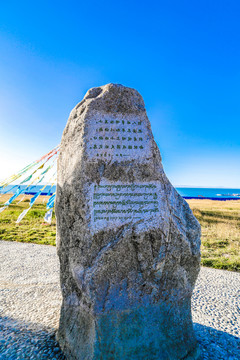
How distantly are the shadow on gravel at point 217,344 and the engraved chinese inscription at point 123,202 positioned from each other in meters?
2.42

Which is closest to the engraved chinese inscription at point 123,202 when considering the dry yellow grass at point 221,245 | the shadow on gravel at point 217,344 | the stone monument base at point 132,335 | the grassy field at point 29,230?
the stone monument base at point 132,335

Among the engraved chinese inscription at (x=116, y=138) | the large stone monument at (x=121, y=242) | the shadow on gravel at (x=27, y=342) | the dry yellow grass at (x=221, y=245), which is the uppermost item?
the engraved chinese inscription at (x=116, y=138)

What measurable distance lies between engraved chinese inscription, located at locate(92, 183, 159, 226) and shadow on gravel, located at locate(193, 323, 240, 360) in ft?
7.93

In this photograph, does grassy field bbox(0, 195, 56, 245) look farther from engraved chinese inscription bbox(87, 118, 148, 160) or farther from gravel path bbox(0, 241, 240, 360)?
engraved chinese inscription bbox(87, 118, 148, 160)

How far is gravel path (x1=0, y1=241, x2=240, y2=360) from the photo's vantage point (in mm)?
3695

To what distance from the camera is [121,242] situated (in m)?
3.15

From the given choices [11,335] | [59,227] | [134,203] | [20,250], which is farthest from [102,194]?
[20,250]

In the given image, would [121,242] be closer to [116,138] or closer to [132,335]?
[132,335]

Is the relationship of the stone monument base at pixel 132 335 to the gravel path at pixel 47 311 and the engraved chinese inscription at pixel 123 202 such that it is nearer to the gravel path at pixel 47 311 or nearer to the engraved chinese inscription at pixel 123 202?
the gravel path at pixel 47 311

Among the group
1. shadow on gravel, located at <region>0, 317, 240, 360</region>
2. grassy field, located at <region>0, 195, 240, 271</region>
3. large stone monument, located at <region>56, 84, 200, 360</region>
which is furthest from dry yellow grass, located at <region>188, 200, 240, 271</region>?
large stone monument, located at <region>56, 84, 200, 360</region>

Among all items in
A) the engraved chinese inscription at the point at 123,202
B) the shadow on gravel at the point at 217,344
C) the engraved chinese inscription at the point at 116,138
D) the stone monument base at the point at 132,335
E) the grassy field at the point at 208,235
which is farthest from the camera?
the grassy field at the point at 208,235

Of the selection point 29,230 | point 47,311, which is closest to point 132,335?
point 47,311

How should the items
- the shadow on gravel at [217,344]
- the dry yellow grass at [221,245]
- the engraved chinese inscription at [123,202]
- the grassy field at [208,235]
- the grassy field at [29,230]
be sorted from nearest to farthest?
the engraved chinese inscription at [123,202], the shadow on gravel at [217,344], the dry yellow grass at [221,245], the grassy field at [208,235], the grassy field at [29,230]

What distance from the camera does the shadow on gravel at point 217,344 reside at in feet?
12.1
